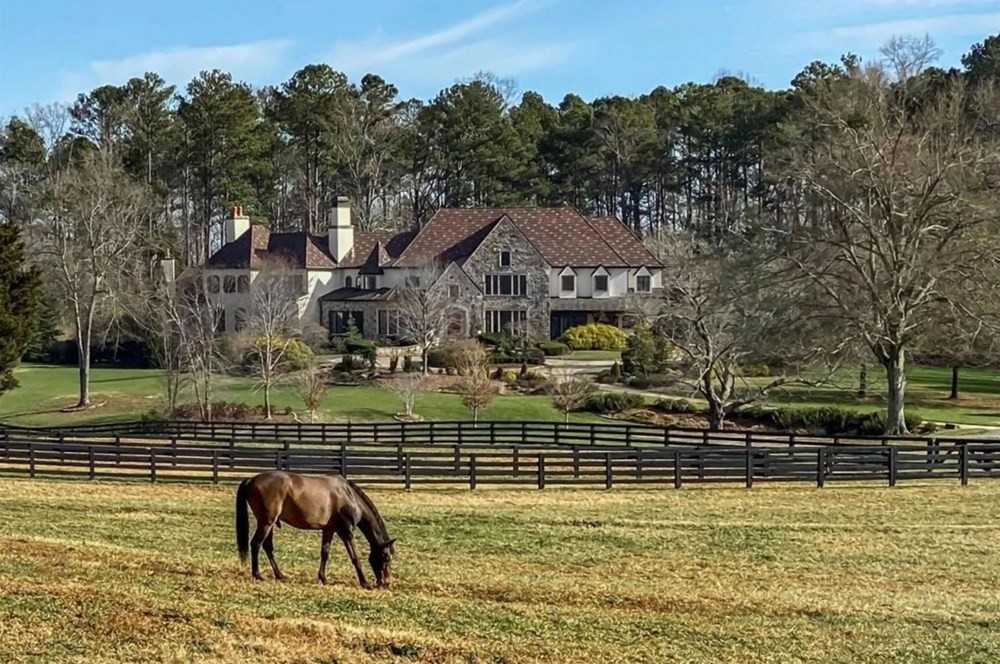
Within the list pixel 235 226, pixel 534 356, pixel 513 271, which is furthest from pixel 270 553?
pixel 235 226

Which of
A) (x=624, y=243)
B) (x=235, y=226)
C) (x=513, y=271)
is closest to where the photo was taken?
(x=513, y=271)

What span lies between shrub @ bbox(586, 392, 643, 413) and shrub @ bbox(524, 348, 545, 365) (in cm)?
1030

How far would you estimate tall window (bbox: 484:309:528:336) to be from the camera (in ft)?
215

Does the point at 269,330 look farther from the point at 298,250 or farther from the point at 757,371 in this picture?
the point at 298,250

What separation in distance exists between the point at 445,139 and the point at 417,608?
78.9 meters

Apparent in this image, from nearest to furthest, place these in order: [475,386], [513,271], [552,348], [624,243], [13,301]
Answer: [13,301], [475,386], [552,348], [513,271], [624,243]

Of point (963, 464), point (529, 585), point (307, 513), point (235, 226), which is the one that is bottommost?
point (963, 464)

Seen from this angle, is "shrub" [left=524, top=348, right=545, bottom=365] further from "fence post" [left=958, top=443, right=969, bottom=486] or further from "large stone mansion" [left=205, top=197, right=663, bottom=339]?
"fence post" [left=958, top=443, right=969, bottom=486]

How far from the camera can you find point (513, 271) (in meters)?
66.1

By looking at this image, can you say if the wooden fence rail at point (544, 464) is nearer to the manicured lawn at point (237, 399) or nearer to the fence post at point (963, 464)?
the fence post at point (963, 464)

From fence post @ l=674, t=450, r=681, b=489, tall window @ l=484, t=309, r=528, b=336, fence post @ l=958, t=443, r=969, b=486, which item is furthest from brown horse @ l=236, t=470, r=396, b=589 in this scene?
tall window @ l=484, t=309, r=528, b=336

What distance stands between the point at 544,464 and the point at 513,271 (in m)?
40.6

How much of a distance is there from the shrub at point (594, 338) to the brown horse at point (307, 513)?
50.6 metres

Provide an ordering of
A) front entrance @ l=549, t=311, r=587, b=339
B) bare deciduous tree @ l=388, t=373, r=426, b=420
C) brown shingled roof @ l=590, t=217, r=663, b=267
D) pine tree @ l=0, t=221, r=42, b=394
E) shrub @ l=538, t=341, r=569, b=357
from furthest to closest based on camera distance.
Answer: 1. brown shingled roof @ l=590, t=217, r=663, b=267
2. front entrance @ l=549, t=311, r=587, b=339
3. shrub @ l=538, t=341, r=569, b=357
4. bare deciduous tree @ l=388, t=373, r=426, b=420
5. pine tree @ l=0, t=221, r=42, b=394
